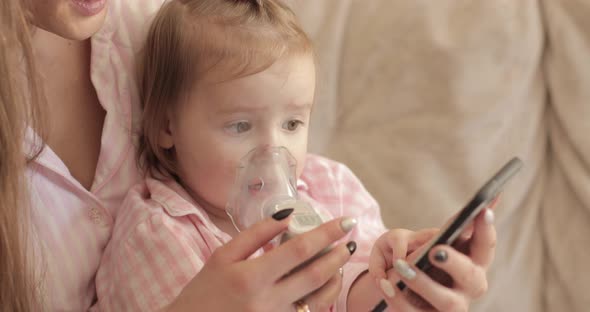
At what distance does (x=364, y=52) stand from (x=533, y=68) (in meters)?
0.33

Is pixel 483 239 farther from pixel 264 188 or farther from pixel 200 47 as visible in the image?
pixel 200 47

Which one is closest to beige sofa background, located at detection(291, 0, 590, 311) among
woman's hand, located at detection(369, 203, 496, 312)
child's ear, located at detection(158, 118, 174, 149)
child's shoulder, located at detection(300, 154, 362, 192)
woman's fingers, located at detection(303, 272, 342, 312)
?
child's shoulder, located at detection(300, 154, 362, 192)

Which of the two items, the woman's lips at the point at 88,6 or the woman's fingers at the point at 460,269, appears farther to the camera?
the woman's lips at the point at 88,6

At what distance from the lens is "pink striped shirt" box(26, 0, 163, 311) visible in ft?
3.54

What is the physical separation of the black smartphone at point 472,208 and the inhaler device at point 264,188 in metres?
0.13

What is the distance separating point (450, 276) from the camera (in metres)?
0.89

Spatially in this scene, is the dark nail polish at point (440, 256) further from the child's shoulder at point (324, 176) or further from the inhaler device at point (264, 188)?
the child's shoulder at point (324, 176)

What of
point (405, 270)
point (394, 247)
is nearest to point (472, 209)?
point (405, 270)

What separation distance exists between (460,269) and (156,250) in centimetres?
44

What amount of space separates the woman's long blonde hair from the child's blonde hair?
21 cm

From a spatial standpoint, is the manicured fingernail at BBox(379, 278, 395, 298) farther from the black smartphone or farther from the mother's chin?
the mother's chin

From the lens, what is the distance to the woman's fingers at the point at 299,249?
78cm

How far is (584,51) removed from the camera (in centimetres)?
144

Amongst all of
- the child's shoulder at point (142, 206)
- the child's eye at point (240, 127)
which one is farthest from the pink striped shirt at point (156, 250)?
the child's eye at point (240, 127)
